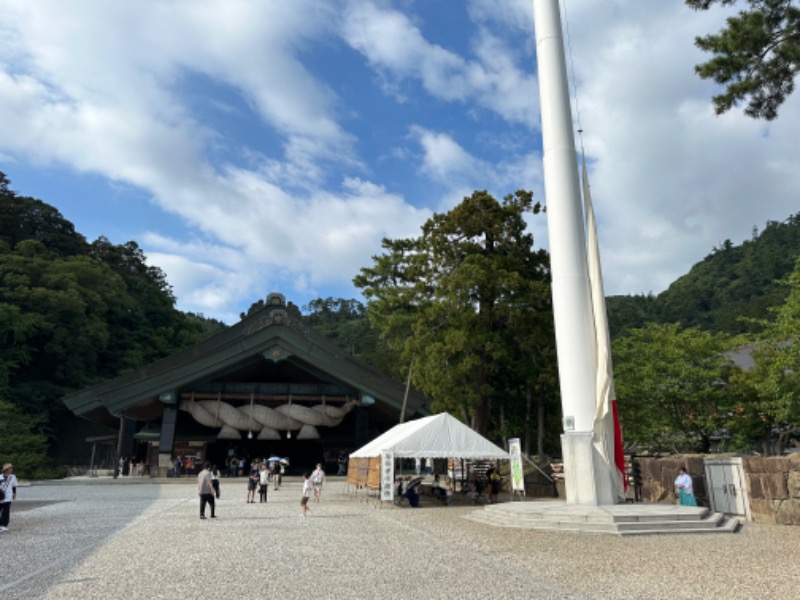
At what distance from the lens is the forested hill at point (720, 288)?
75438 mm

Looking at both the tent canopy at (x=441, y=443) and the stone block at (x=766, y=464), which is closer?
the stone block at (x=766, y=464)

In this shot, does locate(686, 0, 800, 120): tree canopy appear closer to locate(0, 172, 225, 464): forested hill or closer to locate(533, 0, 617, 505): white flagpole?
locate(533, 0, 617, 505): white flagpole

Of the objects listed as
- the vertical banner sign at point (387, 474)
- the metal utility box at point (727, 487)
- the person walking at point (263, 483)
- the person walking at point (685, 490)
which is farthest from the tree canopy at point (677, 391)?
the person walking at point (263, 483)

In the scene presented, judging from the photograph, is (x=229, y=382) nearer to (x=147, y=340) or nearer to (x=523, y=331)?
(x=523, y=331)

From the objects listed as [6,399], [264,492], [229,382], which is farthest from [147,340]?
[264,492]

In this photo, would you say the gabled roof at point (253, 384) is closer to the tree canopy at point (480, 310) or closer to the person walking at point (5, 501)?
the tree canopy at point (480, 310)

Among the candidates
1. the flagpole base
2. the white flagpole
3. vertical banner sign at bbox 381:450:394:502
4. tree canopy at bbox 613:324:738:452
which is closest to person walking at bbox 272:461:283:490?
vertical banner sign at bbox 381:450:394:502

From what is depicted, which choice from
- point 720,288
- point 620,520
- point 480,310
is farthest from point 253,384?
point 720,288

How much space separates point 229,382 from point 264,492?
14.1 m

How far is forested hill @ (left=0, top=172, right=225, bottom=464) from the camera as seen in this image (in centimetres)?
4381

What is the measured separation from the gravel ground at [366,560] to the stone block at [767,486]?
94 cm

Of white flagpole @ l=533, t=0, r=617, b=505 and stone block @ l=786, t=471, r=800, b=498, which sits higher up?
white flagpole @ l=533, t=0, r=617, b=505

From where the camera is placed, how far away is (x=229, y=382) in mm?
29797

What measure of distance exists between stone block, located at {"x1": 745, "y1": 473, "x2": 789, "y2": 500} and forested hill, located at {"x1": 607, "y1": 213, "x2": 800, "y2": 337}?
56024mm
